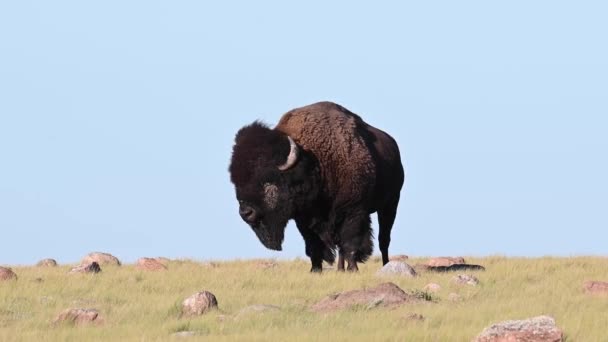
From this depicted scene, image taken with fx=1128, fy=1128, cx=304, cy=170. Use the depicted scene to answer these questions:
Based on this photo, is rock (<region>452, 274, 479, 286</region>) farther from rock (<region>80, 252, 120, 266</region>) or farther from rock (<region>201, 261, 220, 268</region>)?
rock (<region>80, 252, 120, 266</region>)

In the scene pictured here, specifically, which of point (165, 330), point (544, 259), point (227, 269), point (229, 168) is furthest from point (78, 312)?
point (544, 259)

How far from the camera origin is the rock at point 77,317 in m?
11.4

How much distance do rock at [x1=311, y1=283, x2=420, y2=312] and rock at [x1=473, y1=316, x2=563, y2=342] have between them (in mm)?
2718

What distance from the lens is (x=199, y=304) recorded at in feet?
39.8

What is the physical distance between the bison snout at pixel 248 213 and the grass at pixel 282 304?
0.85m

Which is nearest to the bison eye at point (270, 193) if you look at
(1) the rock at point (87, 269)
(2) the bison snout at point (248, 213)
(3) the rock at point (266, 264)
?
(2) the bison snout at point (248, 213)

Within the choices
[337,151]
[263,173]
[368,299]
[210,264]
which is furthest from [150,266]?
[368,299]

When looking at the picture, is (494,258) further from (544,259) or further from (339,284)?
(339,284)

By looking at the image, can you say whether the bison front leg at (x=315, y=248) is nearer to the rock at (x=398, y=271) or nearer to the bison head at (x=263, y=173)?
the bison head at (x=263, y=173)

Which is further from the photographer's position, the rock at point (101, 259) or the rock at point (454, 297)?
the rock at point (101, 259)

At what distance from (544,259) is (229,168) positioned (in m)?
7.17

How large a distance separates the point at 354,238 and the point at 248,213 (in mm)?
1765

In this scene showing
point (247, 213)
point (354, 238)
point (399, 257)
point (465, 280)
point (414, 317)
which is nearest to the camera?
point (414, 317)

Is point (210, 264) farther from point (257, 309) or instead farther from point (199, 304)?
point (257, 309)
